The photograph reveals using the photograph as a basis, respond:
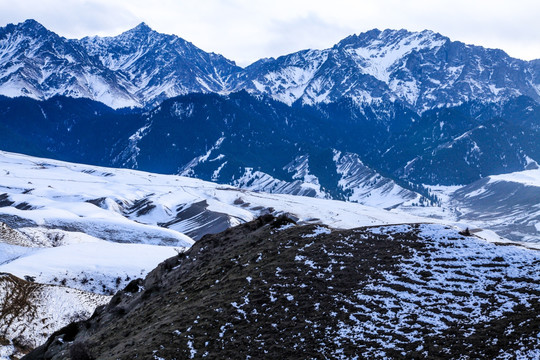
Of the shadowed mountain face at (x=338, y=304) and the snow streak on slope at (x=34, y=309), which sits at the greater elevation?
the shadowed mountain face at (x=338, y=304)

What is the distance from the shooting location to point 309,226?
44.0 metres

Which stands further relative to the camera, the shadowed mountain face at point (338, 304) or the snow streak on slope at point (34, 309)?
the snow streak on slope at point (34, 309)

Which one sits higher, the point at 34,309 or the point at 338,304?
the point at 338,304

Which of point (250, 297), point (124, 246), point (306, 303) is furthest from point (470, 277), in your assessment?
point (124, 246)

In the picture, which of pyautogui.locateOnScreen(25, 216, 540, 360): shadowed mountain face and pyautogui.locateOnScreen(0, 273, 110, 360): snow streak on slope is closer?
pyautogui.locateOnScreen(25, 216, 540, 360): shadowed mountain face

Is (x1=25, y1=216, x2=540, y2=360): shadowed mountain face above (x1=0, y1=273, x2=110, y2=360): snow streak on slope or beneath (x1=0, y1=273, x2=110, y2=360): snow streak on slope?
above

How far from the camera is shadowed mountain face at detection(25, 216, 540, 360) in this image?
87.8ft

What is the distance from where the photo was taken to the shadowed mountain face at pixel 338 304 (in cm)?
2675

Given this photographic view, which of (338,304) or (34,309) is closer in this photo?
(338,304)

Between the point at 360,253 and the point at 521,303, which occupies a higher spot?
the point at 360,253

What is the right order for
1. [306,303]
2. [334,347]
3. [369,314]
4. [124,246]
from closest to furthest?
1. [334,347]
2. [369,314]
3. [306,303]
4. [124,246]

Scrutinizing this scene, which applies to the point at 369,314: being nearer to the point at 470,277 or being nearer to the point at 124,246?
the point at 470,277

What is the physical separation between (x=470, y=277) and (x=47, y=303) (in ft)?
167

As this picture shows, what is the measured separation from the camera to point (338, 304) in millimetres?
30781
